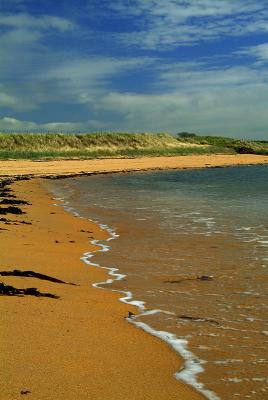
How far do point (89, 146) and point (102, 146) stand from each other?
2.02 metres

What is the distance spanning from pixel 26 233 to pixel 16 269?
363 cm

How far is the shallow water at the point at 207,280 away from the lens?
4.07 meters

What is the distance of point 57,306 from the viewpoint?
5.28 metres

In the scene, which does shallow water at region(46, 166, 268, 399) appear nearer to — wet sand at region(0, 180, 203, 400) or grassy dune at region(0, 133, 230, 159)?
wet sand at region(0, 180, 203, 400)

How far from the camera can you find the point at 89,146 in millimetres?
72125

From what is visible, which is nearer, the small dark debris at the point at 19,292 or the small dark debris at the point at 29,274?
the small dark debris at the point at 19,292

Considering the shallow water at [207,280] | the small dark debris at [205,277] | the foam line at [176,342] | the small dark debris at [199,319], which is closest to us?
the foam line at [176,342]

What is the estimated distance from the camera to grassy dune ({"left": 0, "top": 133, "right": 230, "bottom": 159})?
65.7 meters

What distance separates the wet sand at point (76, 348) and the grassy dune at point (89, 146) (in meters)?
53.1

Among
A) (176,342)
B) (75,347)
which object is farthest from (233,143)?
(75,347)

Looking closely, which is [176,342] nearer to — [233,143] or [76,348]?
[76,348]

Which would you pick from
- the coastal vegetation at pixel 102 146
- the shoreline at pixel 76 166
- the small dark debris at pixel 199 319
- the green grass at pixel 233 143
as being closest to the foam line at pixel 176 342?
the small dark debris at pixel 199 319

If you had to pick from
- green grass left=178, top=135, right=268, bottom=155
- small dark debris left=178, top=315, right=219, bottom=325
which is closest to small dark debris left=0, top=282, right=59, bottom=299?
small dark debris left=178, top=315, right=219, bottom=325

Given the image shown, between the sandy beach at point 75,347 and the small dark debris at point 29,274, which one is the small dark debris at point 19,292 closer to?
the sandy beach at point 75,347
